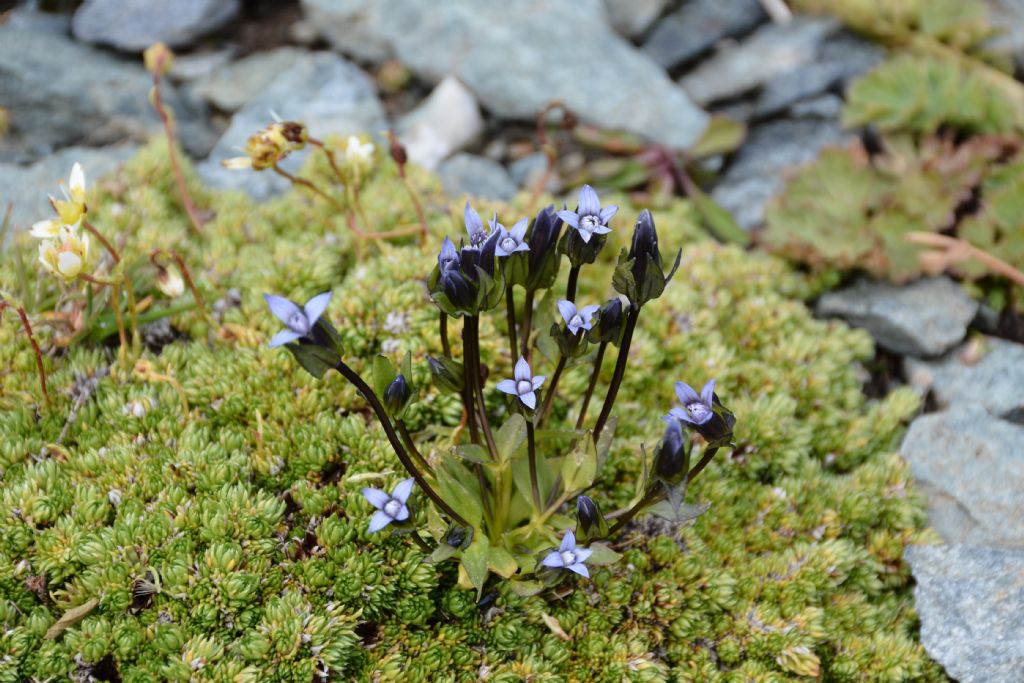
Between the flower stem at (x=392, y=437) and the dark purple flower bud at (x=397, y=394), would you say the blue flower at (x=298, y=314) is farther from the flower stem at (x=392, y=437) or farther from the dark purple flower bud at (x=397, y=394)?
the dark purple flower bud at (x=397, y=394)

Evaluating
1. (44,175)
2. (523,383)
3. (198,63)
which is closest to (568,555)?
(523,383)

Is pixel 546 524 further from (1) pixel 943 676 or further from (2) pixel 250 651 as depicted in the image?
(1) pixel 943 676

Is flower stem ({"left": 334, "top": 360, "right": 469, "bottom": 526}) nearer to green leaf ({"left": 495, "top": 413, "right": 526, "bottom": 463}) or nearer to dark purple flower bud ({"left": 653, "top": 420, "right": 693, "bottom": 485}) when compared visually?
green leaf ({"left": 495, "top": 413, "right": 526, "bottom": 463})

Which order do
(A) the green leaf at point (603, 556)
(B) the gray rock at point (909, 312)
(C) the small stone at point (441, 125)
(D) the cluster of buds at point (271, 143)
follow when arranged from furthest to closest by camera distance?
(C) the small stone at point (441, 125), (B) the gray rock at point (909, 312), (D) the cluster of buds at point (271, 143), (A) the green leaf at point (603, 556)

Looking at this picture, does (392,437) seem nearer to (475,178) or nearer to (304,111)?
(475,178)

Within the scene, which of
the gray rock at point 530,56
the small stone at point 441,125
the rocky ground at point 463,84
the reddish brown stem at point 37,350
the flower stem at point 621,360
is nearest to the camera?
the flower stem at point 621,360

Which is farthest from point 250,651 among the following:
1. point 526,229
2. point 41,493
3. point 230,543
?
point 526,229

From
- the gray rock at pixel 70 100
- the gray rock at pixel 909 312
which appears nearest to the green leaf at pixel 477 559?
the gray rock at pixel 909 312
